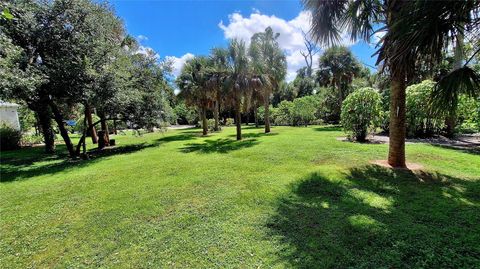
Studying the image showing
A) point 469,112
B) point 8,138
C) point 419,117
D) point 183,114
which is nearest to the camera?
point 469,112

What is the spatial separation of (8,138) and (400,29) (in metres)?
21.1

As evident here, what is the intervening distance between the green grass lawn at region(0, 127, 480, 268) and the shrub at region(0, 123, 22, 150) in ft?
34.4

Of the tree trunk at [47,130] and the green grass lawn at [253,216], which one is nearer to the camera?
the green grass lawn at [253,216]

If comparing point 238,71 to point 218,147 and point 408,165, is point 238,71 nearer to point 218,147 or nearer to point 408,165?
point 218,147

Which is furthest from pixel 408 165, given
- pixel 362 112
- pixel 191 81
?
pixel 191 81

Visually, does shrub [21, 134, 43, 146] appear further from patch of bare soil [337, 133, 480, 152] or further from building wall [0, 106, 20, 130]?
patch of bare soil [337, 133, 480, 152]

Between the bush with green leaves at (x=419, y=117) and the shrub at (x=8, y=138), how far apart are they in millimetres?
23021

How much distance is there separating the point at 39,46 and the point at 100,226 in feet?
28.6

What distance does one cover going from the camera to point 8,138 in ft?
51.8

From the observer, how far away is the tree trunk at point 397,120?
6.48 m

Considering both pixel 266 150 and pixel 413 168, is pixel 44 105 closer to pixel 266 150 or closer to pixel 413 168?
pixel 266 150

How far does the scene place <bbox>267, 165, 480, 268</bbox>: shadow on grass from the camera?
312 cm

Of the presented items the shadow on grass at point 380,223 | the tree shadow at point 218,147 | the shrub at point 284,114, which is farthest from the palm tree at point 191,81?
the shadow on grass at point 380,223

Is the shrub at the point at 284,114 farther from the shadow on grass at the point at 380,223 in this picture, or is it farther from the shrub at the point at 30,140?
the shrub at the point at 30,140
